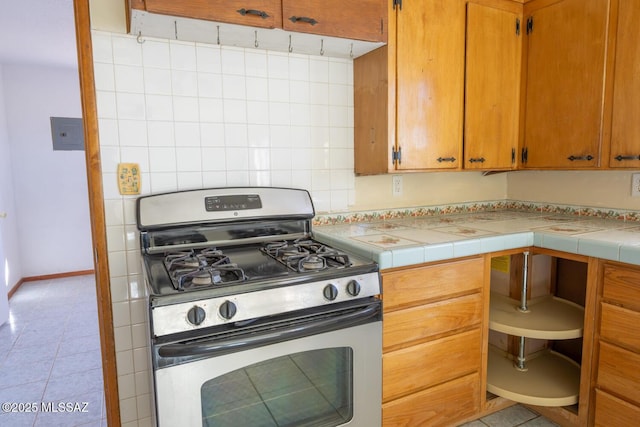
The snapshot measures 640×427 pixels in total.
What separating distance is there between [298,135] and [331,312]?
0.95m

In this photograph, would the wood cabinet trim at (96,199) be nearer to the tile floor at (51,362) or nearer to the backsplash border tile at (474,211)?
the tile floor at (51,362)

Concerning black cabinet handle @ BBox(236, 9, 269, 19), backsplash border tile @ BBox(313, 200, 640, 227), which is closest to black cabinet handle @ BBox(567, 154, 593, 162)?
backsplash border tile @ BBox(313, 200, 640, 227)

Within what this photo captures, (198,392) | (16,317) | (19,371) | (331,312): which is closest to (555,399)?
(331,312)

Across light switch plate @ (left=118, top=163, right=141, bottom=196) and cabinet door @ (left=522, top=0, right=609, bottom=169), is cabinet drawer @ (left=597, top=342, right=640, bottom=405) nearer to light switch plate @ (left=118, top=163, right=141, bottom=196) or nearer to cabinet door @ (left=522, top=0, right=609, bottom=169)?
cabinet door @ (left=522, top=0, right=609, bottom=169)

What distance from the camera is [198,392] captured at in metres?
1.15

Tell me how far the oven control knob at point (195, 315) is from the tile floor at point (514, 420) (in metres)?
Result: 1.44

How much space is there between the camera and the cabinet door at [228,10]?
136cm

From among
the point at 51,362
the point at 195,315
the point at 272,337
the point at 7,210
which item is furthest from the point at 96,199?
the point at 7,210

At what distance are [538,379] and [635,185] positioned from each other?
1076 mm

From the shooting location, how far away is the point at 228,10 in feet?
4.74

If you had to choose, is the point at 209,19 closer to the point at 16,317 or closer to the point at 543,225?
the point at 543,225

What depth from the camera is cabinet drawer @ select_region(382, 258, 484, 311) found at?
60.1 inches

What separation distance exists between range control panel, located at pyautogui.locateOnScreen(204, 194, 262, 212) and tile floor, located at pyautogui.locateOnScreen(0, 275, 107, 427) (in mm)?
1204

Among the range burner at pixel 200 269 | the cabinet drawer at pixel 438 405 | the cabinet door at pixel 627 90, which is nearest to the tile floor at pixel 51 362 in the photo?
the range burner at pixel 200 269
